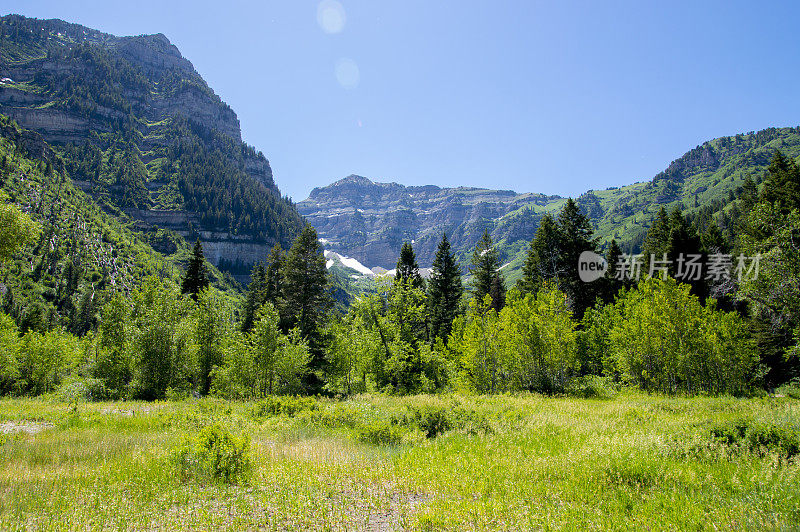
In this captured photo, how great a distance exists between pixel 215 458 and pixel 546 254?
126ft

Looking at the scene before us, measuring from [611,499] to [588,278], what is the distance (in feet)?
119

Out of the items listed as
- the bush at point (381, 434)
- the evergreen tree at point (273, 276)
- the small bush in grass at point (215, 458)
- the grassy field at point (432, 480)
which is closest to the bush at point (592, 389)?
the grassy field at point (432, 480)

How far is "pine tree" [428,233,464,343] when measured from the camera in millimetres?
41031

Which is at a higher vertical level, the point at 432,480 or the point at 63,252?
the point at 432,480

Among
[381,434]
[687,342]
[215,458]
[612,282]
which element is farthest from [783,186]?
[215,458]

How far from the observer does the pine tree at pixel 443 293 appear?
4103 cm

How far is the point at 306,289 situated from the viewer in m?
35.3

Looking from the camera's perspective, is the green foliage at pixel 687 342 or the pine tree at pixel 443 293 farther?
the pine tree at pixel 443 293

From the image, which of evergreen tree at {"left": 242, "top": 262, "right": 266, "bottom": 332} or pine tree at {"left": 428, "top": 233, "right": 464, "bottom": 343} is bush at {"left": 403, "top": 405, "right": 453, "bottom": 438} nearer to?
pine tree at {"left": 428, "top": 233, "right": 464, "bottom": 343}

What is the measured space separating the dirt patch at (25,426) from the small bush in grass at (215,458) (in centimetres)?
956

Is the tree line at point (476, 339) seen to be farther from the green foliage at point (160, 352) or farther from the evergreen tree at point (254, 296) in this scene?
the evergreen tree at point (254, 296)

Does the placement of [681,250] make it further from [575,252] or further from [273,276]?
[273,276]

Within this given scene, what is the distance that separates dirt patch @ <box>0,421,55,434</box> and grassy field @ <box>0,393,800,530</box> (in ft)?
3.29

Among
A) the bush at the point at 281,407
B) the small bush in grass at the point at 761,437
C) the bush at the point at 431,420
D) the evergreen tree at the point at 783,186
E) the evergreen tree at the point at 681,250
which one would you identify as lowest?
the bush at the point at 281,407
